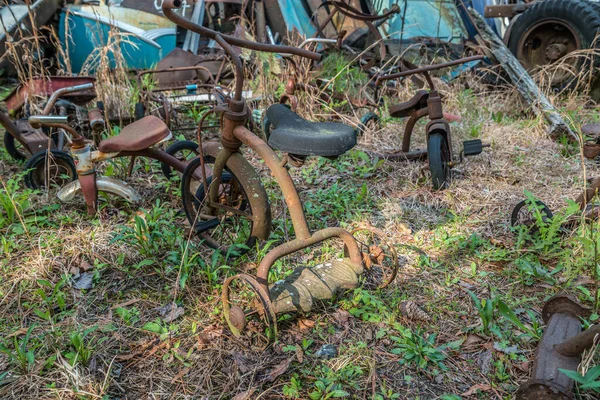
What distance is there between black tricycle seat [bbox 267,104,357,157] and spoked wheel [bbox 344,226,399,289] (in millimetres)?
542

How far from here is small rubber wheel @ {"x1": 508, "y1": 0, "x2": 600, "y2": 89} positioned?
4.79m

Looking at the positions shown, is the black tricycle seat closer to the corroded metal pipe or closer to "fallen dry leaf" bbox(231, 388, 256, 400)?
the corroded metal pipe

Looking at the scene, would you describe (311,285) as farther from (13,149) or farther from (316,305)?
(13,149)

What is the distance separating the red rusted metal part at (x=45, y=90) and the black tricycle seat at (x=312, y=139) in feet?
8.04

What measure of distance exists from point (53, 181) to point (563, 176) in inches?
150

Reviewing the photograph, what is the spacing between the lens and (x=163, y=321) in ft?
7.33

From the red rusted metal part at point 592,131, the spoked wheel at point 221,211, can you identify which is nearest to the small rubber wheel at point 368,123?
the spoked wheel at point 221,211

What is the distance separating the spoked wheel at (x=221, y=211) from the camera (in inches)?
101

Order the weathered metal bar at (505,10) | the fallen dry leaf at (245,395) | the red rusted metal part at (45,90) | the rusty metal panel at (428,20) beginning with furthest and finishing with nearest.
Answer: the rusty metal panel at (428,20), the weathered metal bar at (505,10), the red rusted metal part at (45,90), the fallen dry leaf at (245,395)

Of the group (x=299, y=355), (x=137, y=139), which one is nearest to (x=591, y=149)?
(x=299, y=355)

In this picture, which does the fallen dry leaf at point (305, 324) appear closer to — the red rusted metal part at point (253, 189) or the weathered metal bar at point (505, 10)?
the red rusted metal part at point (253, 189)

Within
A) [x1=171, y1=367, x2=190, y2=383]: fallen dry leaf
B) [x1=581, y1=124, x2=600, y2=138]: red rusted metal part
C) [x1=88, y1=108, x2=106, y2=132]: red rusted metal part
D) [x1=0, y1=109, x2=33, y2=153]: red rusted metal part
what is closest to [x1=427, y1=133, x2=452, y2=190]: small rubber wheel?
[x1=581, y1=124, x2=600, y2=138]: red rusted metal part

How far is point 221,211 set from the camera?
2697 mm

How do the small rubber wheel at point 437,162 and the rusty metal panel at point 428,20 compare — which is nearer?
the small rubber wheel at point 437,162
